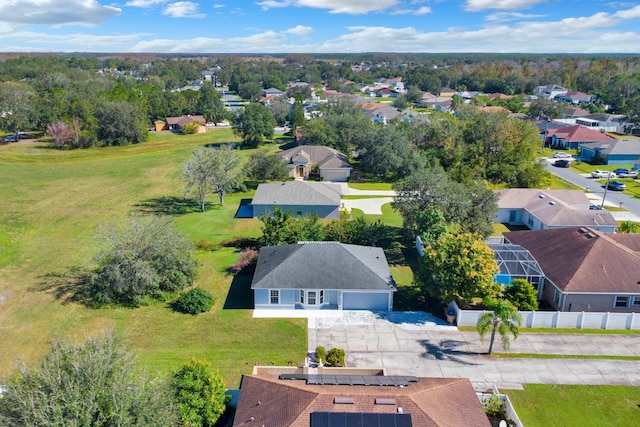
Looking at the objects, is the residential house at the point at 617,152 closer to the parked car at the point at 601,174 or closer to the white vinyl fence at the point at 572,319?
the parked car at the point at 601,174

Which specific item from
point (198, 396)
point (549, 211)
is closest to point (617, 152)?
point (549, 211)

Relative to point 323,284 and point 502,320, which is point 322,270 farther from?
point 502,320

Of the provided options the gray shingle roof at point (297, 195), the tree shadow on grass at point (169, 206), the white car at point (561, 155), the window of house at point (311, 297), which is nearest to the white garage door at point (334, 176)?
the gray shingle roof at point (297, 195)

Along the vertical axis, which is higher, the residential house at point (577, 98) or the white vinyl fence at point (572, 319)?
the residential house at point (577, 98)

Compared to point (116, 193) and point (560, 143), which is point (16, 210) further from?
point (560, 143)

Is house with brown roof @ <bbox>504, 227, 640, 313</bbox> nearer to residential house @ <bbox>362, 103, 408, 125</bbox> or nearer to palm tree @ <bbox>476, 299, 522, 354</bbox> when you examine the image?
palm tree @ <bbox>476, 299, 522, 354</bbox>
